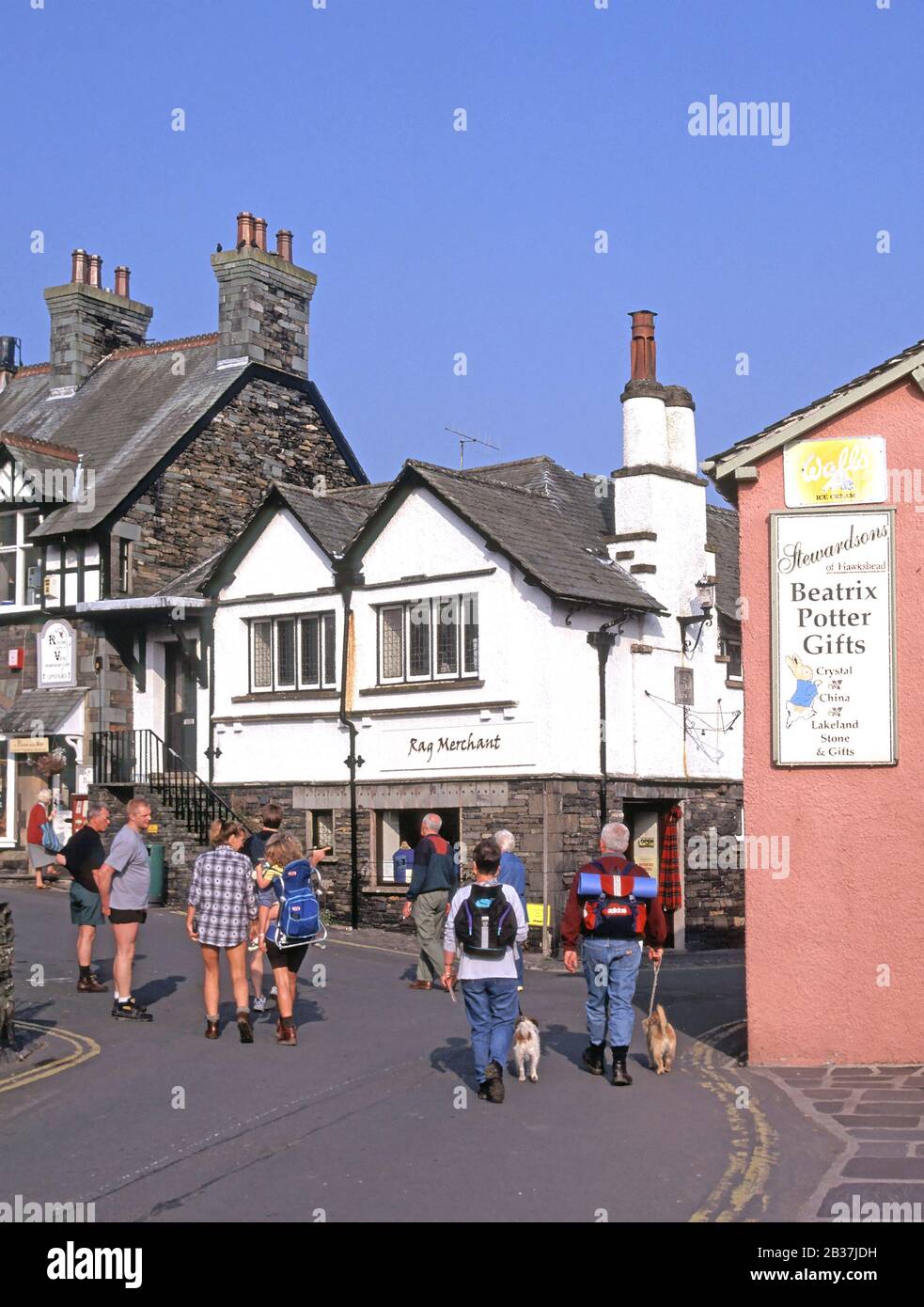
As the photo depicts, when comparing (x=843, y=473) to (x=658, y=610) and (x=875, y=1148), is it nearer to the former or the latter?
(x=875, y=1148)

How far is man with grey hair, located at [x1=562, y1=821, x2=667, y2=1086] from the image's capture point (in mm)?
11984

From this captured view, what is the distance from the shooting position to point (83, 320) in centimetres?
3753

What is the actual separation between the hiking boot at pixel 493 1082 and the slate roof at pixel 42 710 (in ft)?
66.9

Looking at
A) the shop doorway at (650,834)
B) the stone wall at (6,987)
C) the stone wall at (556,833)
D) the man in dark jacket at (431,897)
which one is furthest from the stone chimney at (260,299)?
the stone wall at (6,987)

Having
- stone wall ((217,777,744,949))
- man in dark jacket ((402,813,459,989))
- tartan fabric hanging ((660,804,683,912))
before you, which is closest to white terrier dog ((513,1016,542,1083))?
man in dark jacket ((402,813,459,989))

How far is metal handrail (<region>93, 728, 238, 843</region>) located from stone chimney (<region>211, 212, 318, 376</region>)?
8358 mm

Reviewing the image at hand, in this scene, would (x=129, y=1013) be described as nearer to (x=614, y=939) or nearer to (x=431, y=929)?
(x=431, y=929)

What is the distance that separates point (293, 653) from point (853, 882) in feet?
56.2

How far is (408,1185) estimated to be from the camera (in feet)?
29.4

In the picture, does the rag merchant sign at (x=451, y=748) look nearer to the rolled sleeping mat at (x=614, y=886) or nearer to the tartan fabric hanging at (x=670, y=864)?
the tartan fabric hanging at (x=670, y=864)

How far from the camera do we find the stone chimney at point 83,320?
3712 cm

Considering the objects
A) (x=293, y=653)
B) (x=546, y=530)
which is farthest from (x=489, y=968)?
(x=293, y=653)
